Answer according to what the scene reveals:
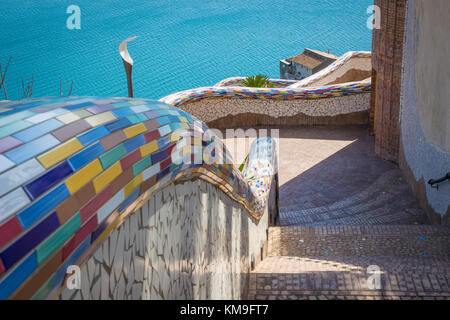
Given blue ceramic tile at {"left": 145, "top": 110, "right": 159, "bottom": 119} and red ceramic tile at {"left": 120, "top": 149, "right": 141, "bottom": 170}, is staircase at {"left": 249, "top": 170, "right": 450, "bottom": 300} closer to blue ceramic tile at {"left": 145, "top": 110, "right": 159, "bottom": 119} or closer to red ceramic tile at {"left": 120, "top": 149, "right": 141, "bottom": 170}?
blue ceramic tile at {"left": 145, "top": 110, "right": 159, "bottom": 119}

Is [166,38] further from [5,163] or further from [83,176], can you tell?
[5,163]

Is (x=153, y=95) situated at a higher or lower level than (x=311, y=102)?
lower

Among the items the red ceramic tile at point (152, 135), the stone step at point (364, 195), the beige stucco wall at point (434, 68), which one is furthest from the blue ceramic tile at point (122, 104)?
the stone step at point (364, 195)

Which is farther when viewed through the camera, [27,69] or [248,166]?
[27,69]

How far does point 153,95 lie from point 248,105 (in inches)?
652

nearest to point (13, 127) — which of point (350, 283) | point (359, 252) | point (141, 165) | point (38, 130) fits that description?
point (38, 130)

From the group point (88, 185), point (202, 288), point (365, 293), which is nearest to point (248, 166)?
point (365, 293)

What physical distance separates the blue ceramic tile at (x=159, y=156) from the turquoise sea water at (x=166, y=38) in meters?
25.0

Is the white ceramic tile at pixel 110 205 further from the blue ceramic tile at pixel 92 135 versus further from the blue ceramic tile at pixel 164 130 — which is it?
the blue ceramic tile at pixel 164 130

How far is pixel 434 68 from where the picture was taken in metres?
5.20

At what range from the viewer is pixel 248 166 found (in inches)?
206
